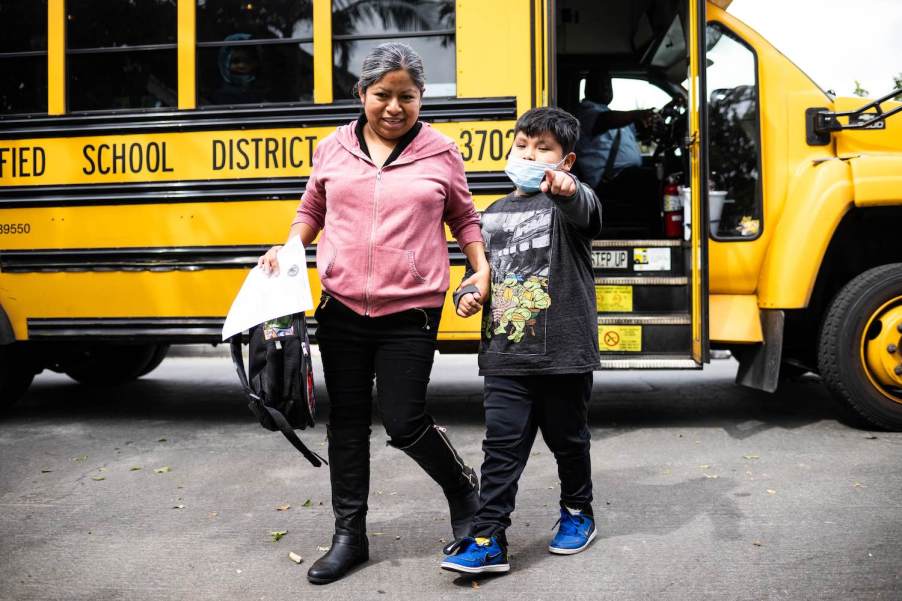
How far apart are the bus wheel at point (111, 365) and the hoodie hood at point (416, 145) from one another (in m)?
4.44

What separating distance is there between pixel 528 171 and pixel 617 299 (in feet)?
7.58

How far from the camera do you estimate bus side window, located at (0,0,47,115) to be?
5.12m

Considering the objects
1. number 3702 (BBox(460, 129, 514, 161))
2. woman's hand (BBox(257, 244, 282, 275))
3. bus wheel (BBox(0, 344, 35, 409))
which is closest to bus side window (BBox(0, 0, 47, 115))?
bus wheel (BBox(0, 344, 35, 409))

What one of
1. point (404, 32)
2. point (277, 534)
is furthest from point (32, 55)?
point (277, 534)

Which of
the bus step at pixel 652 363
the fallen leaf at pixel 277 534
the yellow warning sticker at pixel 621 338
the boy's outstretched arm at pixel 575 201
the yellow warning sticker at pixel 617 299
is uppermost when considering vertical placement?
the boy's outstretched arm at pixel 575 201

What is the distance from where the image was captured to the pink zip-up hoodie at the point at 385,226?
2.80m

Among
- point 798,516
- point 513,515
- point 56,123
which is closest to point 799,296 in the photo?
point 798,516

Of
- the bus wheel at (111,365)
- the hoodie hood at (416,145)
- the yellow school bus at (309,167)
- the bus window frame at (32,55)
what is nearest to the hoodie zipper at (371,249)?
the hoodie hood at (416,145)

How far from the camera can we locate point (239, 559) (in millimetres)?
3031

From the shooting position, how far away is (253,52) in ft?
16.3

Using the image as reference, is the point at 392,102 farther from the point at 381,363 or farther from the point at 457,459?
the point at 457,459

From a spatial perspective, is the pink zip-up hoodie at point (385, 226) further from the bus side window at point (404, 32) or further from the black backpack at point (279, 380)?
the bus side window at point (404, 32)

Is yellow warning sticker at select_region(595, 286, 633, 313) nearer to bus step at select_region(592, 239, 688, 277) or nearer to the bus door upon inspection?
the bus door

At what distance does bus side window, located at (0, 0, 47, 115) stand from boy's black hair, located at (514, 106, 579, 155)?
3417mm
